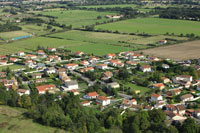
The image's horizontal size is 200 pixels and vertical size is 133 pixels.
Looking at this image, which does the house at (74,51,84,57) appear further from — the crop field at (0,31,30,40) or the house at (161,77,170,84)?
the crop field at (0,31,30,40)

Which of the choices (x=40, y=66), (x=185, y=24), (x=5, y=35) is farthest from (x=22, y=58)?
(x=185, y=24)

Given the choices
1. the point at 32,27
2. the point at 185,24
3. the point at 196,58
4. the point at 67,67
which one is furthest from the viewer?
the point at 32,27

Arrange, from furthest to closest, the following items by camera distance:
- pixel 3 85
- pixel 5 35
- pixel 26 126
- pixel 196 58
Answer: pixel 5 35, pixel 196 58, pixel 3 85, pixel 26 126

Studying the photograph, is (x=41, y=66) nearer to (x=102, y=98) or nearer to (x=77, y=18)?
(x=102, y=98)

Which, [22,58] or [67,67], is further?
[22,58]

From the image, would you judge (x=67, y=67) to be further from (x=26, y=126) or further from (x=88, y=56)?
(x=26, y=126)

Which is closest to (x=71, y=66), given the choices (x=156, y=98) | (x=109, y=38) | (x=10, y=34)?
(x=156, y=98)

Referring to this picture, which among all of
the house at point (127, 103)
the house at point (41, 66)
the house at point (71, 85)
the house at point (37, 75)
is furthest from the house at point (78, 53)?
the house at point (127, 103)
